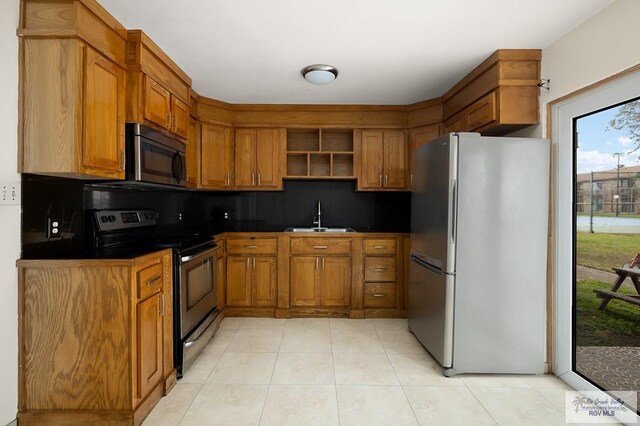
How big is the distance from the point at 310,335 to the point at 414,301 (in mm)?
1048

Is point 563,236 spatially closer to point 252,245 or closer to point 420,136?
point 420,136

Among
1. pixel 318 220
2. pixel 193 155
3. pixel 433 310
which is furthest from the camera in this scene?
pixel 318 220

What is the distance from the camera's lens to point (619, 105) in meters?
1.80

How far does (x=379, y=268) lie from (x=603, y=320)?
1.82m

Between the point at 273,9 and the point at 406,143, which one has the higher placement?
the point at 273,9

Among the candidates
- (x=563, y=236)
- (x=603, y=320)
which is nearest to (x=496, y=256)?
(x=563, y=236)

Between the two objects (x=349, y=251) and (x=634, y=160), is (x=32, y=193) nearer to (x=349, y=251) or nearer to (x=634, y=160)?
(x=349, y=251)

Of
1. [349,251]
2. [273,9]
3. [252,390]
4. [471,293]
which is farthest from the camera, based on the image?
[349,251]

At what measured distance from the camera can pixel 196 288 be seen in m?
2.41

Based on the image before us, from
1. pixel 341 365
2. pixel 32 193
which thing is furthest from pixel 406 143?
pixel 32 193

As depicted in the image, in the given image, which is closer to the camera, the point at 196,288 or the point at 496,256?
the point at 496,256

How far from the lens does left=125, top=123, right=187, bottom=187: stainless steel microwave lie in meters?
1.97

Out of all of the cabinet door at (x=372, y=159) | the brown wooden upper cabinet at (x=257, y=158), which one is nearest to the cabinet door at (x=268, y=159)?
the brown wooden upper cabinet at (x=257, y=158)

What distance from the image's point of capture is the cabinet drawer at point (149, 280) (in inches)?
67.6
